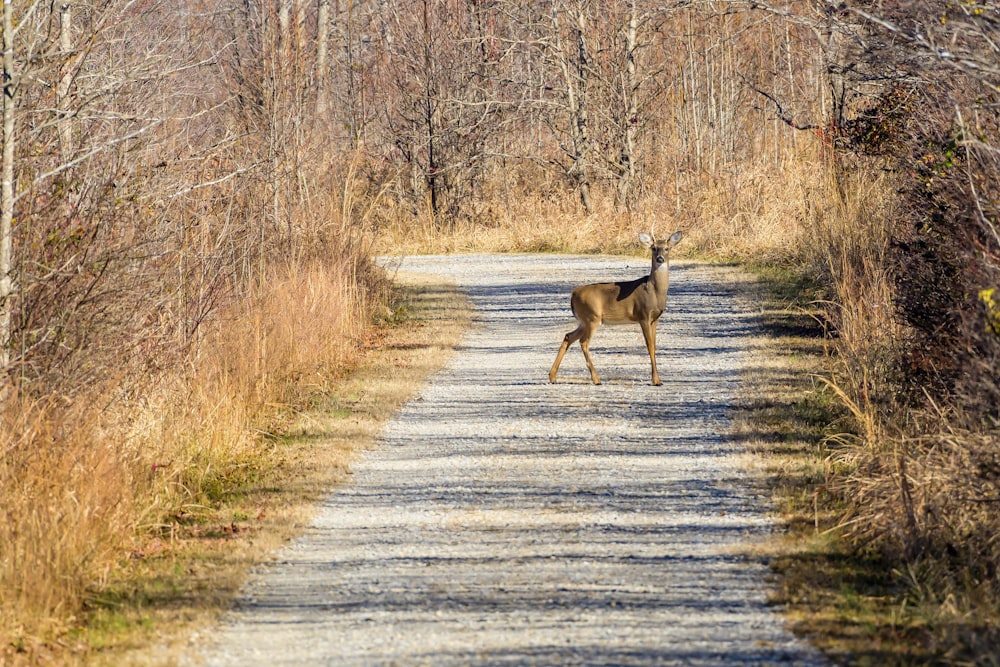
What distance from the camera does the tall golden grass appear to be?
23.0 feet

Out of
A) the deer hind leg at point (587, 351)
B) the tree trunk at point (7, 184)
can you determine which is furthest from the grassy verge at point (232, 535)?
the deer hind leg at point (587, 351)

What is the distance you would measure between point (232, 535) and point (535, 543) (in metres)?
1.81

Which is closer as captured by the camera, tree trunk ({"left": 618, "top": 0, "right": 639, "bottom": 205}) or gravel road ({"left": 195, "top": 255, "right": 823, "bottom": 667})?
gravel road ({"left": 195, "top": 255, "right": 823, "bottom": 667})

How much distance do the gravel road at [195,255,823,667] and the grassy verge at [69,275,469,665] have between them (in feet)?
0.59

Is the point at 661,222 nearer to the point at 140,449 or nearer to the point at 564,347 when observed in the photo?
the point at 564,347

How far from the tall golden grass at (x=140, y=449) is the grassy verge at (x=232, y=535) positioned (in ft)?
0.49

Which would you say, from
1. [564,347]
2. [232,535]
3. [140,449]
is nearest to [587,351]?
[564,347]

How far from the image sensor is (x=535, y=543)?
7930 millimetres

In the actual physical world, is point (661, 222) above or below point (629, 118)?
below

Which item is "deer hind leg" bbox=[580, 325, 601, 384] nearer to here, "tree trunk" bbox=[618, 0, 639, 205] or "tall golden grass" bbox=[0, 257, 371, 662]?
"tall golden grass" bbox=[0, 257, 371, 662]

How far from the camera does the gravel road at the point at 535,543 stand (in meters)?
6.21

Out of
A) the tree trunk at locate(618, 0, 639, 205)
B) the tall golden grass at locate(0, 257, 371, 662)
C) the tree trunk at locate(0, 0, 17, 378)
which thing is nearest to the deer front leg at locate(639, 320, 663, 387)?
the tall golden grass at locate(0, 257, 371, 662)

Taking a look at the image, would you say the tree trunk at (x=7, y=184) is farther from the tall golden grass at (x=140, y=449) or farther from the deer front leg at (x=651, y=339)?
the deer front leg at (x=651, y=339)

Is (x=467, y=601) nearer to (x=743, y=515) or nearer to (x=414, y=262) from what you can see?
(x=743, y=515)
